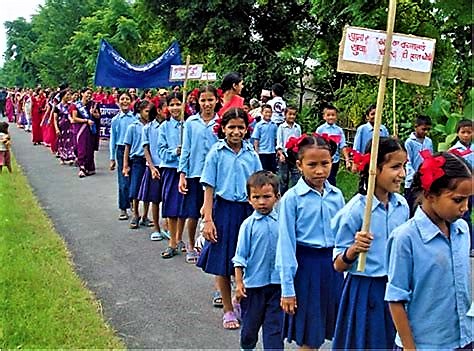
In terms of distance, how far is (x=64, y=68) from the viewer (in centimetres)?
3619

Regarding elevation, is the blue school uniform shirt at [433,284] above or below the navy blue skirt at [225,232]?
above

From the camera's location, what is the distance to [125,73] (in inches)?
602

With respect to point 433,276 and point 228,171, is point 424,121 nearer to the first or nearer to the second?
point 228,171

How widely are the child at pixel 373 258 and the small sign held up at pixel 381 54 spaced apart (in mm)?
356

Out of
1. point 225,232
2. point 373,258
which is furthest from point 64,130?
point 373,258

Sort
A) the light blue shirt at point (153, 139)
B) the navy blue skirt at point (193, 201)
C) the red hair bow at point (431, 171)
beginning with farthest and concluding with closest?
the light blue shirt at point (153, 139), the navy blue skirt at point (193, 201), the red hair bow at point (431, 171)

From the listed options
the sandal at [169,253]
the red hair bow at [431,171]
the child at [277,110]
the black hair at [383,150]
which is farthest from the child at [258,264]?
the child at [277,110]

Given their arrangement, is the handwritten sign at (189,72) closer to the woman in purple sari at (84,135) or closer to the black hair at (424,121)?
the black hair at (424,121)

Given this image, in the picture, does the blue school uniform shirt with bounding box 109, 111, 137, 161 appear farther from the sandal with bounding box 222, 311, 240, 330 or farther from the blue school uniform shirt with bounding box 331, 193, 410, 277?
the blue school uniform shirt with bounding box 331, 193, 410, 277

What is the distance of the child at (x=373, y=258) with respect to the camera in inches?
137

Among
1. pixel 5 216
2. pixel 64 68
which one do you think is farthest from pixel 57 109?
pixel 64 68

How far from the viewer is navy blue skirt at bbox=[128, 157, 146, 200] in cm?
866

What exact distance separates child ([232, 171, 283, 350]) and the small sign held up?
122 cm

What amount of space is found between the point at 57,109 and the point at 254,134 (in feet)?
23.1
